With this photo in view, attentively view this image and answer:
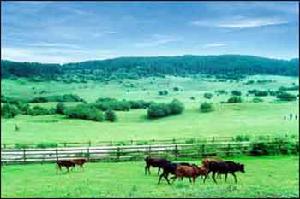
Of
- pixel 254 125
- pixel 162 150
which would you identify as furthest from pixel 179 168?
pixel 254 125

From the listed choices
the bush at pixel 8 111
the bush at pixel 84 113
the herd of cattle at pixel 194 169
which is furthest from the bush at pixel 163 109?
the herd of cattle at pixel 194 169

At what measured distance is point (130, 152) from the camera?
3325 cm

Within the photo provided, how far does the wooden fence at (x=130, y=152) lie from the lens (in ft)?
102

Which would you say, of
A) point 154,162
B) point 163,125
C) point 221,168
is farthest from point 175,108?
point 221,168

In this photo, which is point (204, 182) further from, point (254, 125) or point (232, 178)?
point (254, 125)

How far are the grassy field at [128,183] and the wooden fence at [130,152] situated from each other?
144 centimetres

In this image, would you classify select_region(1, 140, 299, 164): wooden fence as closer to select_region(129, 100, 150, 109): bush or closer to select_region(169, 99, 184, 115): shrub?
select_region(169, 99, 184, 115): shrub

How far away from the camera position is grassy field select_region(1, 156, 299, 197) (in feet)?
63.2

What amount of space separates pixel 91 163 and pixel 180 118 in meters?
51.0

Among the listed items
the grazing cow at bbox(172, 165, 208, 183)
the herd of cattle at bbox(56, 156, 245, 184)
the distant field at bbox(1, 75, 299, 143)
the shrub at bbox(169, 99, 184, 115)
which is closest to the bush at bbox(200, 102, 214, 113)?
the distant field at bbox(1, 75, 299, 143)

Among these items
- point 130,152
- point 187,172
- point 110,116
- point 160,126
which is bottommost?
point 160,126

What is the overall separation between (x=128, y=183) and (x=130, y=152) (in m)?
10.4

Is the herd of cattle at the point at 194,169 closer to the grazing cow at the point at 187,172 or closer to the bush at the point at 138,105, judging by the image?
the grazing cow at the point at 187,172

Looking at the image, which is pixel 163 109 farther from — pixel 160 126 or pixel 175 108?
pixel 160 126
